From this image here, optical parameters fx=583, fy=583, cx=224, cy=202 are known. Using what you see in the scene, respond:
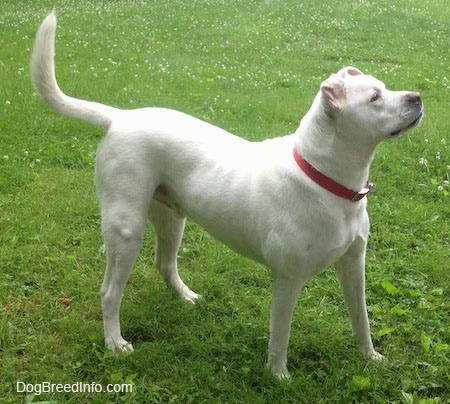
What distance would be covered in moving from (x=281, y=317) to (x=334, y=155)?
37.9 inches

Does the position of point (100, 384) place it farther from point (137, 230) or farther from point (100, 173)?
point (100, 173)

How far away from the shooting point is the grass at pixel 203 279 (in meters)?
3.45

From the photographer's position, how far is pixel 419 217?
521cm

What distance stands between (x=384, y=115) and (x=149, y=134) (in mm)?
1369

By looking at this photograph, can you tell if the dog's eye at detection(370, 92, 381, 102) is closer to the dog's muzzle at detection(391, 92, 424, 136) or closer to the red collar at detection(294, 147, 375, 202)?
the dog's muzzle at detection(391, 92, 424, 136)

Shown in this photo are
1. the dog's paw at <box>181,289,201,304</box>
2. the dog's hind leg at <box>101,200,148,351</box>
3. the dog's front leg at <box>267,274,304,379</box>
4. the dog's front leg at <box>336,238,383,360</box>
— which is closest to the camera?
the dog's front leg at <box>267,274,304,379</box>

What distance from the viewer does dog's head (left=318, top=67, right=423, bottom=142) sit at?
2.87 m

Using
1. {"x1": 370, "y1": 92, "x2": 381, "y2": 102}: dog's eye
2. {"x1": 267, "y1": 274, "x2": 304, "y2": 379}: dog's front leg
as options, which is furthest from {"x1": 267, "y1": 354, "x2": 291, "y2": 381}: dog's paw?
{"x1": 370, "y1": 92, "x2": 381, "y2": 102}: dog's eye

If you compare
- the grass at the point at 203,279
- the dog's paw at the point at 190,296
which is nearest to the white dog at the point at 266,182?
the grass at the point at 203,279

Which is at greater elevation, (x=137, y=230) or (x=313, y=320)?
(x=137, y=230)

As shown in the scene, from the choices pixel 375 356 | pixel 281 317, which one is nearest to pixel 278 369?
pixel 281 317

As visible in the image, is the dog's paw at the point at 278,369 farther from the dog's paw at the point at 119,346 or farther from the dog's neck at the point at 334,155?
the dog's neck at the point at 334,155

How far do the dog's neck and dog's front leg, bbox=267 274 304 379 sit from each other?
0.61m

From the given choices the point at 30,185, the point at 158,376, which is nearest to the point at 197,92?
the point at 30,185
